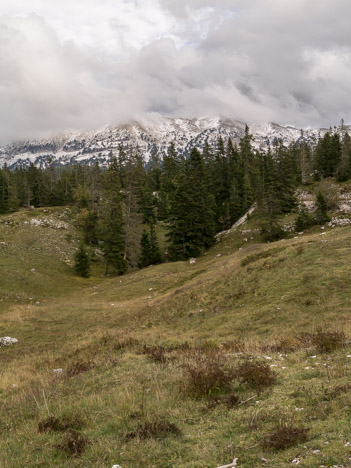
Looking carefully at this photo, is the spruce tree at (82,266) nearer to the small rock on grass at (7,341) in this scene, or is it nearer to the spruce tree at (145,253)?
the spruce tree at (145,253)

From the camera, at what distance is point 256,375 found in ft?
25.1

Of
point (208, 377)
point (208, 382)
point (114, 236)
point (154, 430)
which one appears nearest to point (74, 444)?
point (154, 430)

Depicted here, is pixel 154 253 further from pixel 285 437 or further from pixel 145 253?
pixel 285 437

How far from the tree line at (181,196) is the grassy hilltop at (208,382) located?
3471 centimetres

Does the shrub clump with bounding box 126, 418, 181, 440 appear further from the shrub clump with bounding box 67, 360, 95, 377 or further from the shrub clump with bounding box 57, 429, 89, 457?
the shrub clump with bounding box 67, 360, 95, 377

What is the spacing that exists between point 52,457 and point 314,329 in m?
10.4

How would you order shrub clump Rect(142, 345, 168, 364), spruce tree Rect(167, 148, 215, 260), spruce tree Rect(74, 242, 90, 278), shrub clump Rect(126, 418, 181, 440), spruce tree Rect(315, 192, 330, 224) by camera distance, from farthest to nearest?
spruce tree Rect(167, 148, 215, 260) < spruce tree Rect(74, 242, 90, 278) < spruce tree Rect(315, 192, 330, 224) < shrub clump Rect(142, 345, 168, 364) < shrub clump Rect(126, 418, 181, 440)

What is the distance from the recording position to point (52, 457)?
540 cm

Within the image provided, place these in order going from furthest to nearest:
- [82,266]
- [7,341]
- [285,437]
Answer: [82,266] → [7,341] → [285,437]

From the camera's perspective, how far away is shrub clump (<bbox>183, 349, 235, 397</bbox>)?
7.34 meters

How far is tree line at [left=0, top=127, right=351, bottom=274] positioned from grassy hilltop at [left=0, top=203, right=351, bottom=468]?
34706mm

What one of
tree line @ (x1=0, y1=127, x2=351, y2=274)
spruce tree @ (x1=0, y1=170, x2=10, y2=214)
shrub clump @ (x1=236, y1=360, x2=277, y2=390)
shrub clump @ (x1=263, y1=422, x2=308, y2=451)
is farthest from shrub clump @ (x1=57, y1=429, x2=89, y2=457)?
spruce tree @ (x1=0, y1=170, x2=10, y2=214)

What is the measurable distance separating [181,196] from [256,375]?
5479 centimetres

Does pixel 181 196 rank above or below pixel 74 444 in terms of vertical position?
above
